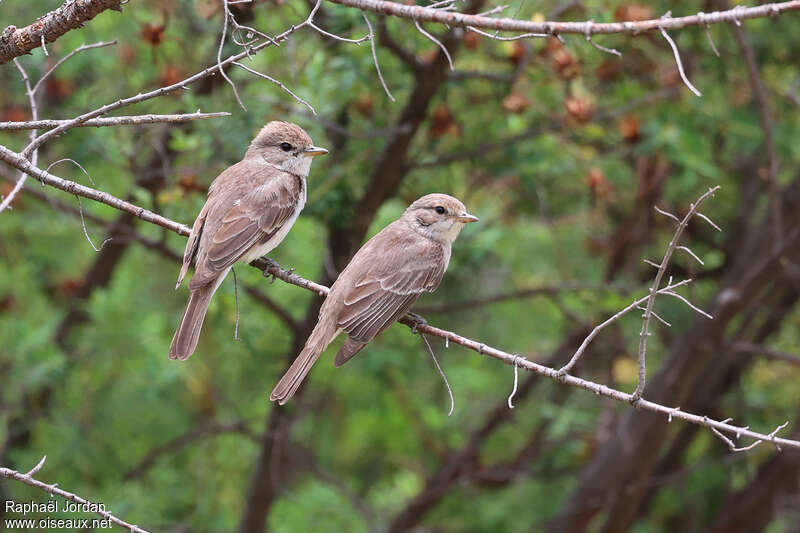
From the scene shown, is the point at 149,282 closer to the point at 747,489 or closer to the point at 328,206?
the point at 328,206

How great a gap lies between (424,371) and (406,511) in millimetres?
1157

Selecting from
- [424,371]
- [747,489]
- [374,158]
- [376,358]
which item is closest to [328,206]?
[374,158]

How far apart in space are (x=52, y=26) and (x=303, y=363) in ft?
6.35

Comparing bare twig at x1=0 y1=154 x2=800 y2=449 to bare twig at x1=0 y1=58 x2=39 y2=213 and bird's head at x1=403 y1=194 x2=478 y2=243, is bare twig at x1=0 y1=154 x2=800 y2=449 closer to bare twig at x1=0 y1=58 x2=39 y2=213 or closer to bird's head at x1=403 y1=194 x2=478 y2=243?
bare twig at x1=0 y1=58 x2=39 y2=213

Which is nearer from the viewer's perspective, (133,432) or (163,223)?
(163,223)

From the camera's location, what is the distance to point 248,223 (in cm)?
536

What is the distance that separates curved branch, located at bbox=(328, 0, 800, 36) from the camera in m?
2.92

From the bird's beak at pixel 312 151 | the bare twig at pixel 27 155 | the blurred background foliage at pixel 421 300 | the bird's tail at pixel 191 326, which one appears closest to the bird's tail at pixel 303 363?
the bird's tail at pixel 191 326

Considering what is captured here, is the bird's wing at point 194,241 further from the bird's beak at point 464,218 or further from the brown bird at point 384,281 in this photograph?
the bird's beak at point 464,218

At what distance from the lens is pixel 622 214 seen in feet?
28.8

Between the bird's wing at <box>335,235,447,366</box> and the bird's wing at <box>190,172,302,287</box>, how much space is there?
59 cm

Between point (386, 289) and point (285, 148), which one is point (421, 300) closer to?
point (285, 148)

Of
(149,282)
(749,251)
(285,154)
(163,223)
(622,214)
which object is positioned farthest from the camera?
(149,282)

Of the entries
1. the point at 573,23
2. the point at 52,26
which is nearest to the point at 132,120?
the point at 52,26
